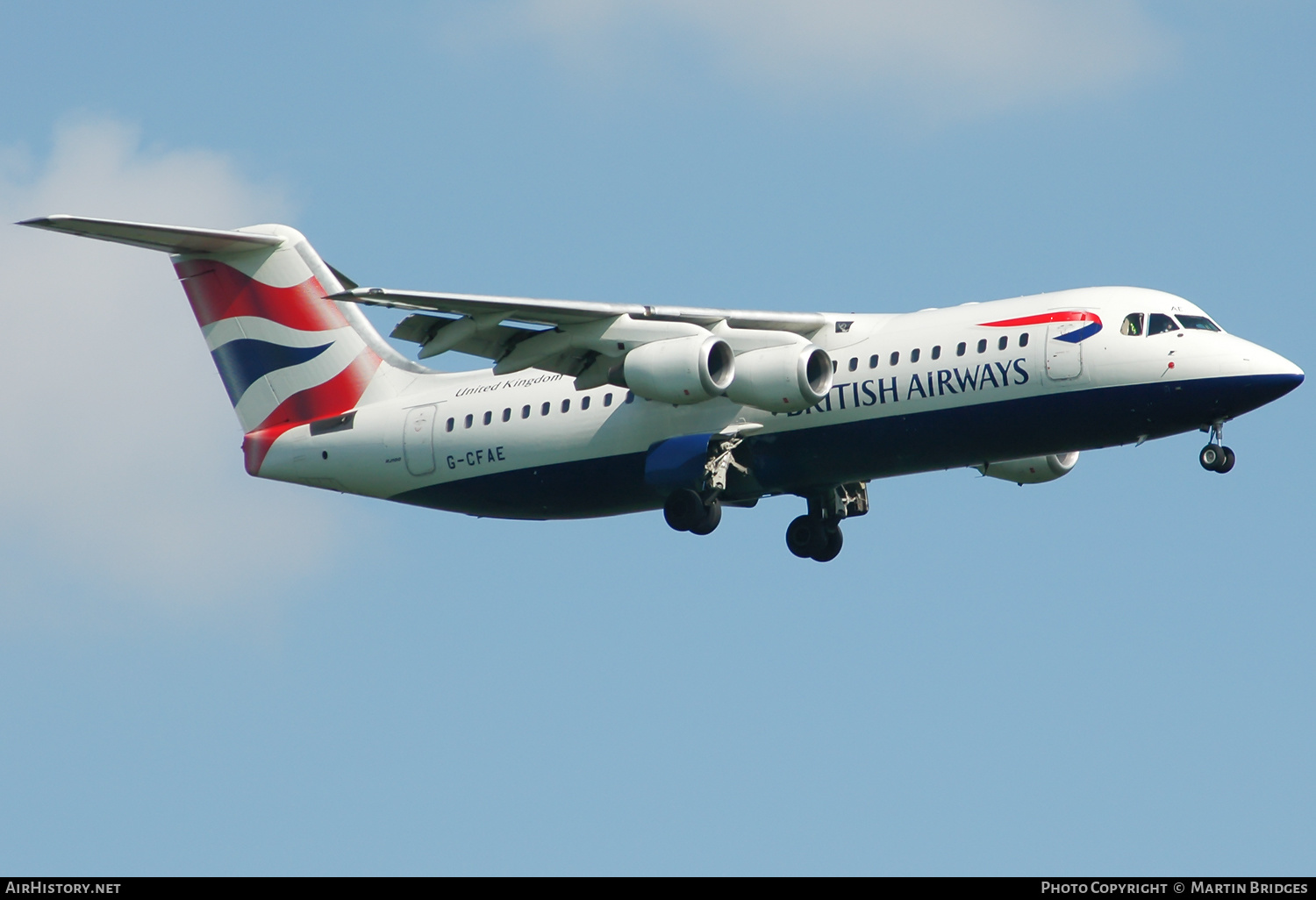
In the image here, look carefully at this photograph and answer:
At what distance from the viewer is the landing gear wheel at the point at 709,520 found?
2122cm

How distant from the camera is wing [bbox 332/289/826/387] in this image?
798 inches

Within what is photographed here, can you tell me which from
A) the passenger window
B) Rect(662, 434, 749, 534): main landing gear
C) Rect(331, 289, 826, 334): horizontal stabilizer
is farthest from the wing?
the passenger window

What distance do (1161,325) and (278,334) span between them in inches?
427

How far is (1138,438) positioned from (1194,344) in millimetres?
1115

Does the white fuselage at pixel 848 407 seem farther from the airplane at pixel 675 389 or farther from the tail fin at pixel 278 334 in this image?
the tail fin at pixel 278 334

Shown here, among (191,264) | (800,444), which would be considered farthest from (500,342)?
(191,264)

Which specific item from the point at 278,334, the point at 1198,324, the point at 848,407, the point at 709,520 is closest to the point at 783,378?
the point at 848,407

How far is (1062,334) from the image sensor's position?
19.7 m

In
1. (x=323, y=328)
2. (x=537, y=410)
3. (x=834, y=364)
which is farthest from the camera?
(x=323, y=328)

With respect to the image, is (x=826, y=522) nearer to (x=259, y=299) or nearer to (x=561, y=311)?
(x=561, y=311)

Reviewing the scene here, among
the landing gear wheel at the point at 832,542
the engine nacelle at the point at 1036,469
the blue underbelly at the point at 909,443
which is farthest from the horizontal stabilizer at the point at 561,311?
the engine nacelle at the point at 1036,469

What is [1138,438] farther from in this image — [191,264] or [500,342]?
[191,264]

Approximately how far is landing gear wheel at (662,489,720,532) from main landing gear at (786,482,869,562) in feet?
6.64

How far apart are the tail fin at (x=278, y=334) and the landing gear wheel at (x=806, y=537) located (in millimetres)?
5193
